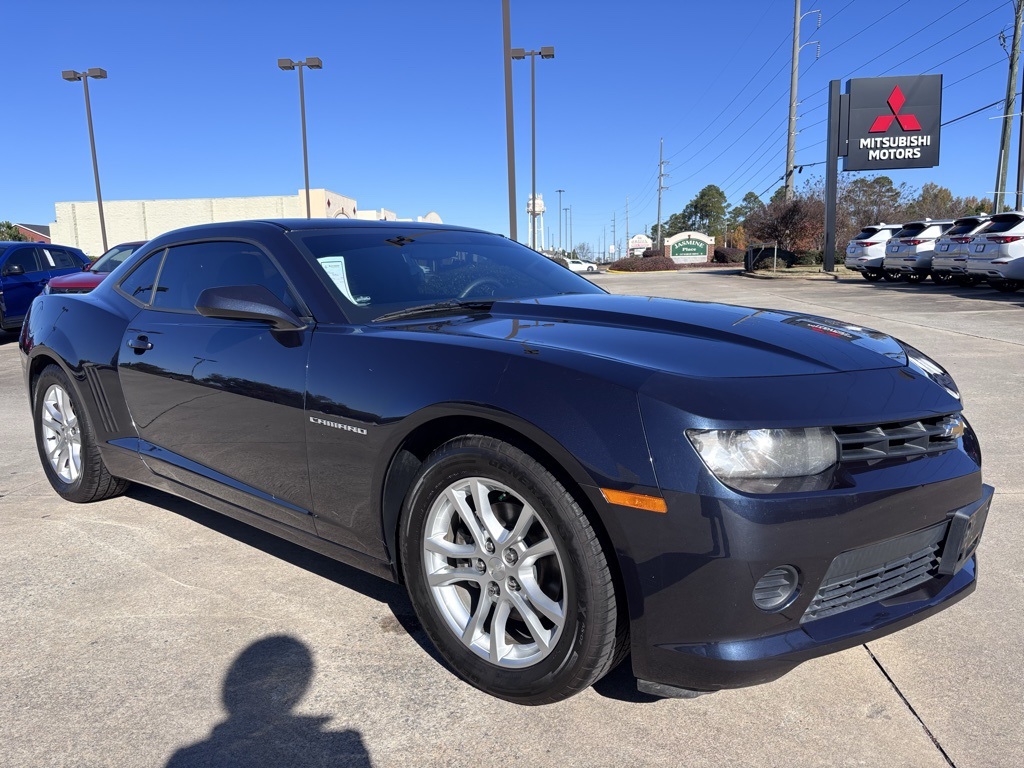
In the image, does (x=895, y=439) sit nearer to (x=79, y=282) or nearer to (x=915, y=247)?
(x=79, y=282)

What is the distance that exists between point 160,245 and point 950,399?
358cm

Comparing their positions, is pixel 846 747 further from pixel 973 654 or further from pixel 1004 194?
pixel 1004 194

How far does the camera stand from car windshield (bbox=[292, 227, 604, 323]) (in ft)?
10.0

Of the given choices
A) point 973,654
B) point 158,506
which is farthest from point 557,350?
point 158,506

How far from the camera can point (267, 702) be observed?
2.39 metres

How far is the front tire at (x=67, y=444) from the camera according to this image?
409 centimetres

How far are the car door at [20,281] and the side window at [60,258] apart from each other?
0.35 metres

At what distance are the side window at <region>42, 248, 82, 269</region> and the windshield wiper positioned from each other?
512 inches

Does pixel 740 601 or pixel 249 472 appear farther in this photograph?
pixel 249 472

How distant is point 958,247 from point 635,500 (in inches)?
731

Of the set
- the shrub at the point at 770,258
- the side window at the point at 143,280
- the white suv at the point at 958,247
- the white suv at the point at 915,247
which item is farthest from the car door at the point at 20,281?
the shrub at the point at 770,258

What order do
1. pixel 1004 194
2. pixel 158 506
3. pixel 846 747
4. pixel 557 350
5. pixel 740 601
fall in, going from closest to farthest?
pixel 740 601, pixel 846 747, pixel 557 350, pixel 158 506, pixel 1004 194

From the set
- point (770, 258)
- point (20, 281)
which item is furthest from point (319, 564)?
point (770, 258)

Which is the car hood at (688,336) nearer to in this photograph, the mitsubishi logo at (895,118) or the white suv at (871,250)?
the white suv at (871,250)
